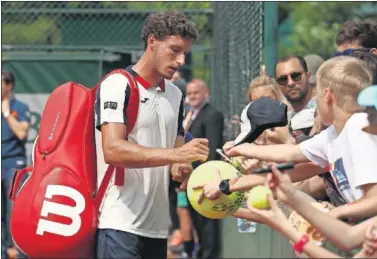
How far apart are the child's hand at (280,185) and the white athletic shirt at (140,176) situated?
157 cm

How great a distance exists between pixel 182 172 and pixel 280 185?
198 centimetres

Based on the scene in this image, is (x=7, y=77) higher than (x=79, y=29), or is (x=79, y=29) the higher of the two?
(x=79, y=29)

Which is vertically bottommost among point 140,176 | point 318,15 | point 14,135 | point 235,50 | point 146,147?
point 140,176

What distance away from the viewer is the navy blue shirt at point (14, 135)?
13227mm

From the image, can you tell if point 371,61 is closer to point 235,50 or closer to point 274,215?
point 274,215

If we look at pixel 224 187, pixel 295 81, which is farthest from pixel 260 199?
pixel 295 81

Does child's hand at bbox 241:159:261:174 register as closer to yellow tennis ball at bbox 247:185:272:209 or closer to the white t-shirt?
the white t-shirt

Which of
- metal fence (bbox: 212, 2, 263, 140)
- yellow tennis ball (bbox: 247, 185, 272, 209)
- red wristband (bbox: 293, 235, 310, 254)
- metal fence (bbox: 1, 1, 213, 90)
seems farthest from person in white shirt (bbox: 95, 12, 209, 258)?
metal fence (bbox: 1, 1, 213, 90)

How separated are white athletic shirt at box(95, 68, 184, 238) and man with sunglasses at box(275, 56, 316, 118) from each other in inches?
84.3

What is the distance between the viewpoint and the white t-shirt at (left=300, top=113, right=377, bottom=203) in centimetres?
545

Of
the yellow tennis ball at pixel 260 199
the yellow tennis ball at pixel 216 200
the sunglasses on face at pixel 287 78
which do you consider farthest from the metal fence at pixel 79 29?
the yellow tennis ball at pixel 260 199

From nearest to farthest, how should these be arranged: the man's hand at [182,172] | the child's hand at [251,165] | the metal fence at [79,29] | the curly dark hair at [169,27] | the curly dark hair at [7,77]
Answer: the child's hand at [251,165] < the curly dark hair at [169,27] < the man's hand at [182,172] < the curly dark hair at [7,77] < the metal fence at [79,29]

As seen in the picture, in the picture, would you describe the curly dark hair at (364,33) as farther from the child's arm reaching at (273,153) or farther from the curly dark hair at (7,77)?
the curly dark hair at (7,77)

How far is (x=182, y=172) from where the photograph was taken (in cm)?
695
